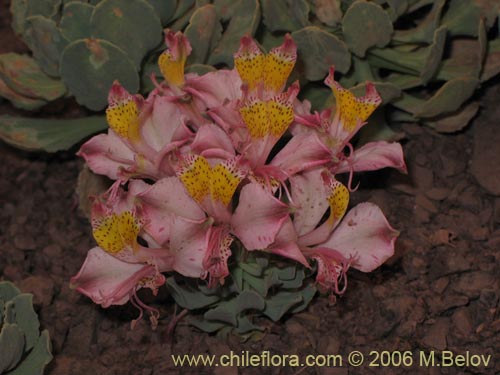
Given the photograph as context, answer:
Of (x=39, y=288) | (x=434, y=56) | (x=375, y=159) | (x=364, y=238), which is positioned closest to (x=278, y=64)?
(x=375, y=159)

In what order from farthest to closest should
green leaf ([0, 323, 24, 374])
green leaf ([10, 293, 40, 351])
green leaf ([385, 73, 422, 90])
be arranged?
green leaf ([385, 73, 422, 90])
green leaf ([10, 293, 40, 351])
green leaf ([0, 323, 24, 374])

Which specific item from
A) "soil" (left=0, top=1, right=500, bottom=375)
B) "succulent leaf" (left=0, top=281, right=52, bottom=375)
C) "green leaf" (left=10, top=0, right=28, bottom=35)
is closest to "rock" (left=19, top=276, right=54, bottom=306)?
"soil" (left=0, top=1, right=500, bottom=375)

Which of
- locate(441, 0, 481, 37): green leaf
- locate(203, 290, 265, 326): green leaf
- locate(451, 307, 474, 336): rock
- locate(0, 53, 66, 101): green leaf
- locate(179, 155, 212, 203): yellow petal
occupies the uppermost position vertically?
locate(179, 155, 212, 203): yellow petal

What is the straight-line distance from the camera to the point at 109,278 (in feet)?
5.61

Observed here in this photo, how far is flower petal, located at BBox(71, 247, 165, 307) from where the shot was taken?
169cm

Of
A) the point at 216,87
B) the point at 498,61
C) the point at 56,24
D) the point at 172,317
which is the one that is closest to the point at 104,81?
the point at 56,24

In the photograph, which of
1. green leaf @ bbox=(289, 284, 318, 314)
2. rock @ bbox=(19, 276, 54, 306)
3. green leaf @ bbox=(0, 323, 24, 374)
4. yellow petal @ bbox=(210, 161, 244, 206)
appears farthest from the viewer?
rock @ bbox=(19, 276, 54, 306)

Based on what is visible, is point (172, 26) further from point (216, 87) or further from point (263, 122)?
point (263, 122)

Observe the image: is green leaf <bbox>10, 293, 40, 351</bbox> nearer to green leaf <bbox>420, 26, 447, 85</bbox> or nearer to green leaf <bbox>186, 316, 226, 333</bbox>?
green leaf <bbox>186, 316, 226, 333</bbox>

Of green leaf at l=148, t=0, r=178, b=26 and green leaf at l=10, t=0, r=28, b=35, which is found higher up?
green leaf at l=148, t=0, r=178, b=26

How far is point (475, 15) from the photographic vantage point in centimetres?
217

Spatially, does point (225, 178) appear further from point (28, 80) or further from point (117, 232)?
point (28, 80)

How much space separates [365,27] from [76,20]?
0.63m

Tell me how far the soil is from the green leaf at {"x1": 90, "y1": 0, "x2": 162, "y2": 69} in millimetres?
463
